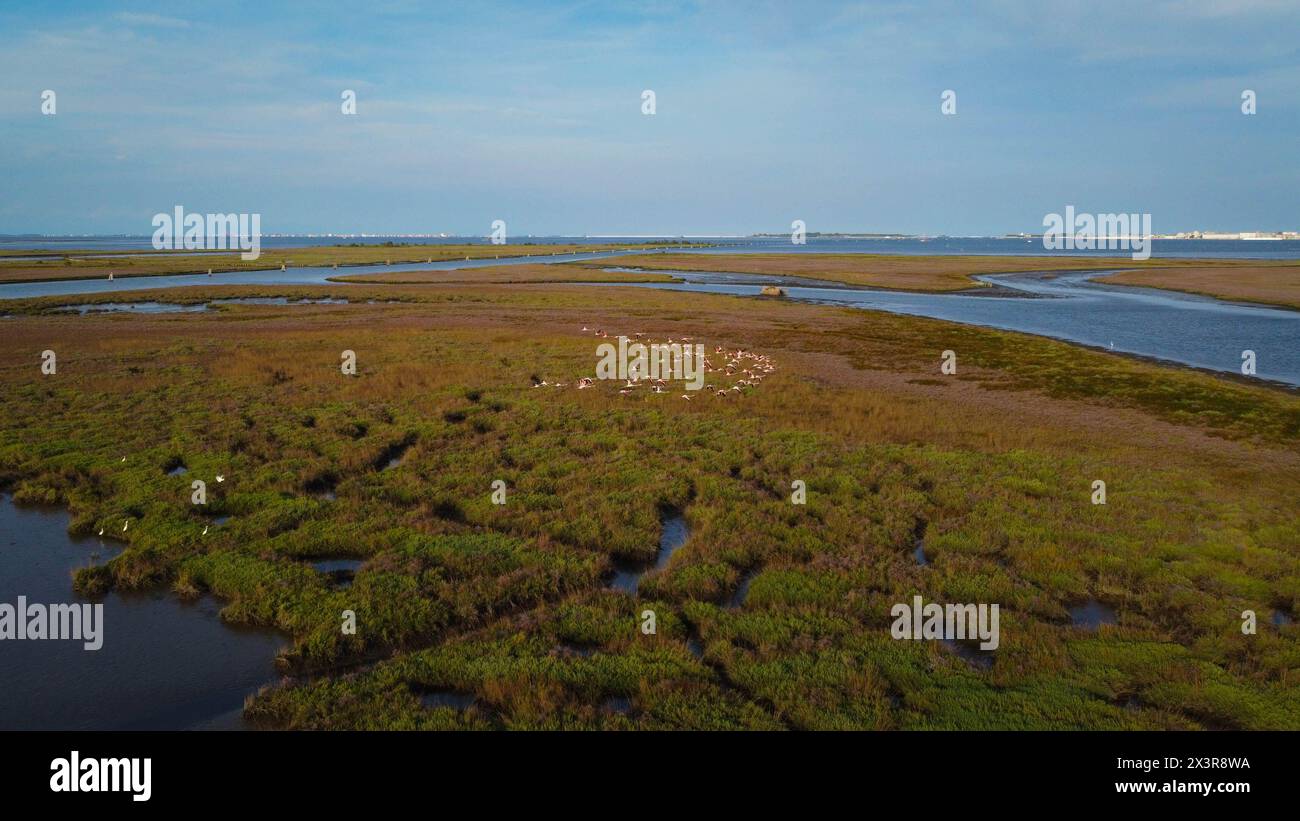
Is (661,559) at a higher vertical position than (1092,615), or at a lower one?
higher

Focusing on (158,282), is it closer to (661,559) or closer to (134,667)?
(134,667)

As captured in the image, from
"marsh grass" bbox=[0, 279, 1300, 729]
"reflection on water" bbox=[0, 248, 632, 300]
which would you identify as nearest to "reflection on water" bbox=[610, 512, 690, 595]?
"marsh grass" bbox=[0, 279, 1300, 729]

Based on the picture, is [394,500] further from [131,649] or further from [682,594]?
[682,594]

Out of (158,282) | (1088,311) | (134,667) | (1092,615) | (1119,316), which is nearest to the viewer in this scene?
(134,667)

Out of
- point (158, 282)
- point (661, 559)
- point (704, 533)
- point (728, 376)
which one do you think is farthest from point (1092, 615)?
point (158, 282)

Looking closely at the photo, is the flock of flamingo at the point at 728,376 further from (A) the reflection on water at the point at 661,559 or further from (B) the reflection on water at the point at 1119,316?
(B) the reflection on water at the point at 1119,316
